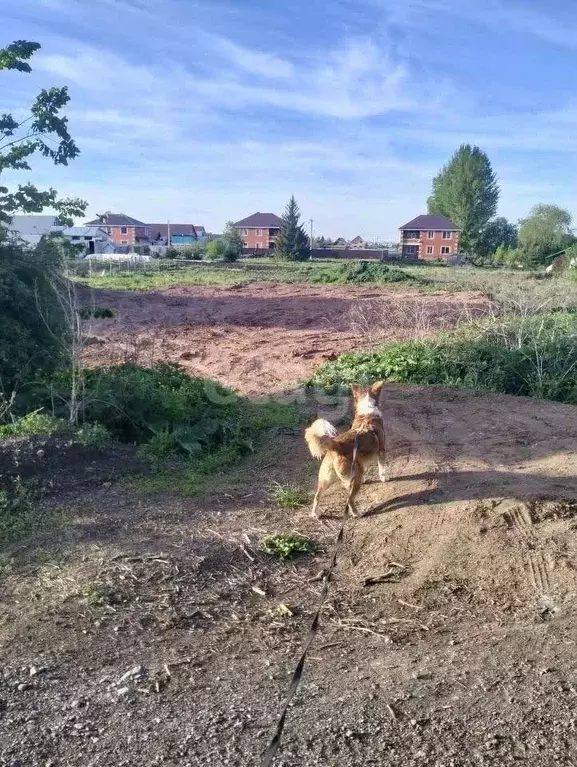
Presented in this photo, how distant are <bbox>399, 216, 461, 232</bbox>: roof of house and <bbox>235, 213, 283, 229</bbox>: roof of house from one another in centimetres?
1498

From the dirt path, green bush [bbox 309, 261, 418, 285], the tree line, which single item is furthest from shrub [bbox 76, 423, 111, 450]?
the tree line

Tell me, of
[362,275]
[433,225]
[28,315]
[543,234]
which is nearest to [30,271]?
[28,315]

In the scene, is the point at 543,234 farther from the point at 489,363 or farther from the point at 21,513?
the point at 21,513

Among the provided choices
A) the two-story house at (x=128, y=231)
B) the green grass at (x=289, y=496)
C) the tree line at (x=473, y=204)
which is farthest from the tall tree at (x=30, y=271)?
the two-story house at (x=128, y=231)

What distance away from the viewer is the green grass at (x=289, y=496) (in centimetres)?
652

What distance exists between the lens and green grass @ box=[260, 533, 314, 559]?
5.56 meters

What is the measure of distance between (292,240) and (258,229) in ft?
89.4

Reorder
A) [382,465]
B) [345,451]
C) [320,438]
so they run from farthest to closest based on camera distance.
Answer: [382,465]
[345,451]
[320,438]

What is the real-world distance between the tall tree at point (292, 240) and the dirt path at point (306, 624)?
55270mm

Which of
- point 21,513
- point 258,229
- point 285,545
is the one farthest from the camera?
point 258,229

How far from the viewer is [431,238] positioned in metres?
85.9

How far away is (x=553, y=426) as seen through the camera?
865 centimetres

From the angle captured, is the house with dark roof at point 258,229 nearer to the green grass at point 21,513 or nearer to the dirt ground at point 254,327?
the dirt ground at point 254,327

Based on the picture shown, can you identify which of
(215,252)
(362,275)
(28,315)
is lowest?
(28,315)
